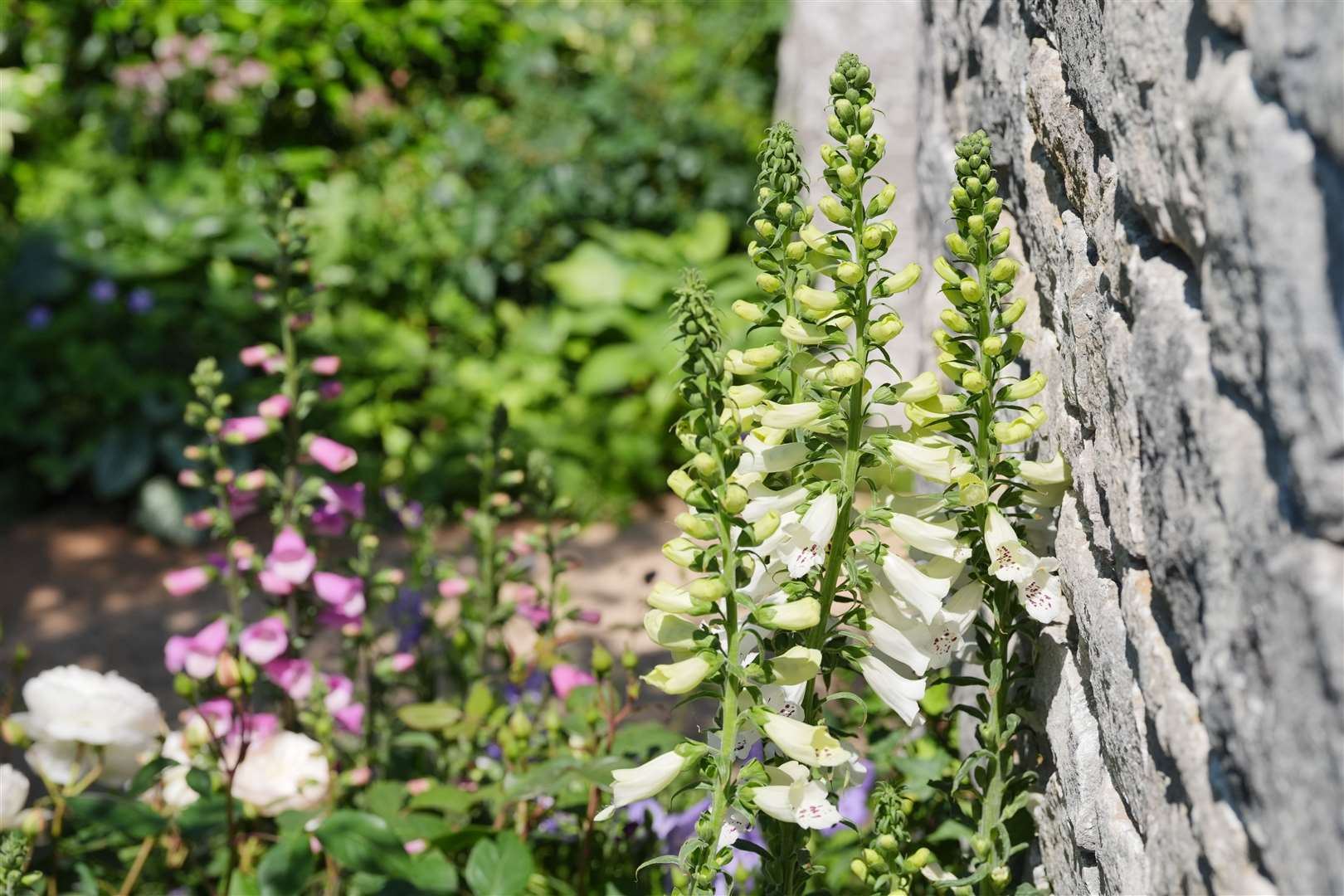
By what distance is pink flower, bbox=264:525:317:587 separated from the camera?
207cm

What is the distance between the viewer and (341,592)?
2.12 m

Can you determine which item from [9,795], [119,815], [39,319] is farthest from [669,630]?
[39,319]

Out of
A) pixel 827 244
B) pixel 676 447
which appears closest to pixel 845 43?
pixel 676 447

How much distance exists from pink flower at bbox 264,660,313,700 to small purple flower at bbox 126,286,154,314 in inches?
116

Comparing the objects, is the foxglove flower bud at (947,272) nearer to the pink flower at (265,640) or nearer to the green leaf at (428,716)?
the green leaf at (428,716)

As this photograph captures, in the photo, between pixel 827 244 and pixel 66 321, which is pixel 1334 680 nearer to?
pixel 827 244

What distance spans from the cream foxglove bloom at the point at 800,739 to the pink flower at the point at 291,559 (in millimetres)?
1088

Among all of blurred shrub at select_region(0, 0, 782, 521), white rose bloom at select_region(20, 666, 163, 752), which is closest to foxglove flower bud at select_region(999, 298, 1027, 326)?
white rose bloom at select_region(20, 666, 163, 752)

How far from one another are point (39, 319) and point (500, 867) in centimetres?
378

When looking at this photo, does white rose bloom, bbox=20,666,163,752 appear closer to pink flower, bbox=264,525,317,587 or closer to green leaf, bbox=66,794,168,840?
green leaf, bbox=66,794,168,840

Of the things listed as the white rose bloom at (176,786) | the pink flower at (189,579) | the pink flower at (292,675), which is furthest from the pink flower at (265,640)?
the white rose bloom at (176,786)

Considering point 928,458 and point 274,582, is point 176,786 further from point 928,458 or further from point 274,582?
point 928,458

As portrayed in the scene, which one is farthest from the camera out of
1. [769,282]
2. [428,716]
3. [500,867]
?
[428,716]

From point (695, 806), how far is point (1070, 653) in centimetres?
91
